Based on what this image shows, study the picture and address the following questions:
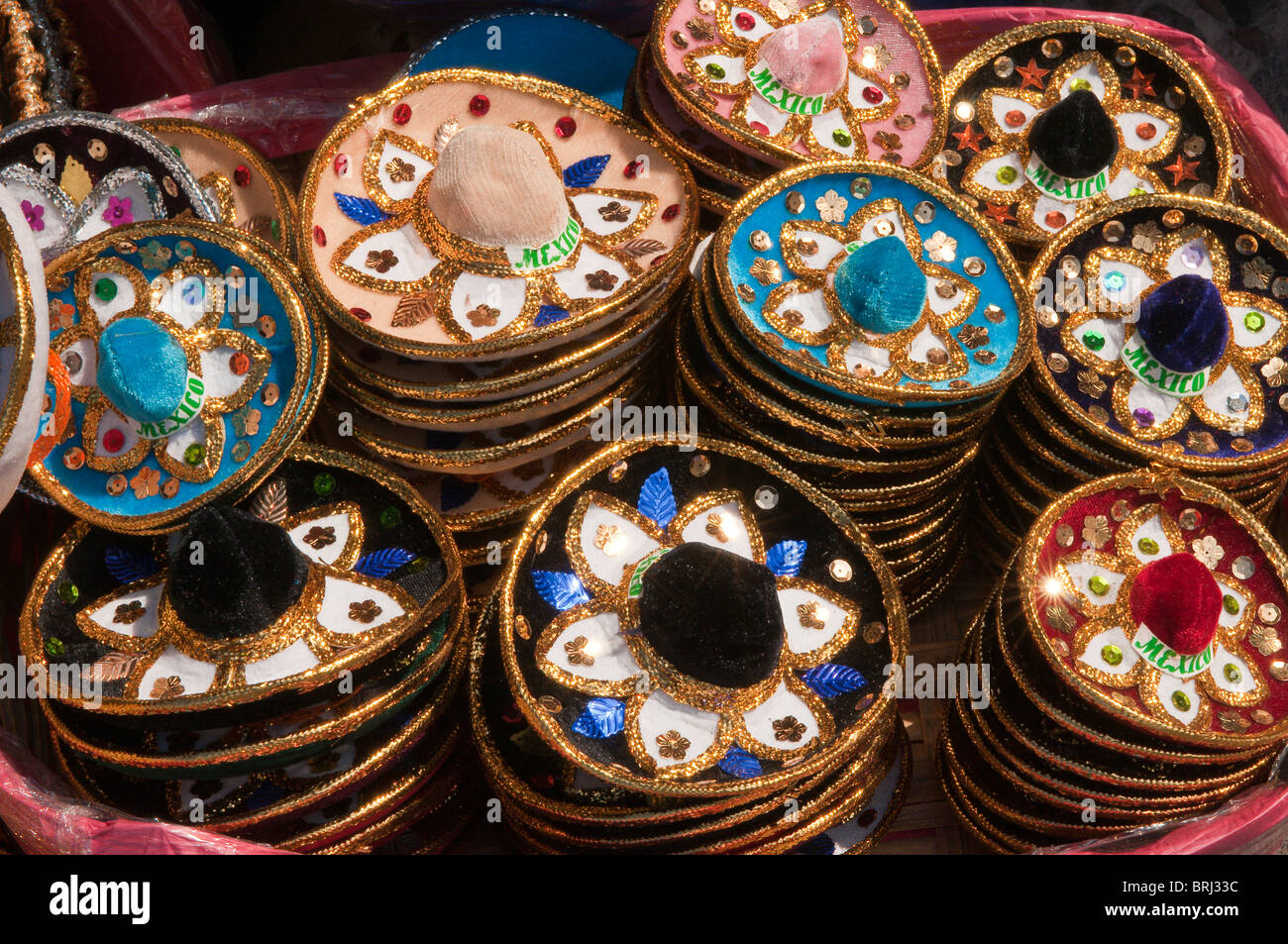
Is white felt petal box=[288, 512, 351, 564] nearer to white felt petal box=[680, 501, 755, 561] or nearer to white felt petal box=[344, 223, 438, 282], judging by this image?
white felt petal box=[344, 223, 438, 282]

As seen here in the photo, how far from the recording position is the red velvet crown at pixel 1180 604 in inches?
91.7

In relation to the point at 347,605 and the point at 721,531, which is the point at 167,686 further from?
the point at 721,531

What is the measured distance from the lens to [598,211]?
8.98ft

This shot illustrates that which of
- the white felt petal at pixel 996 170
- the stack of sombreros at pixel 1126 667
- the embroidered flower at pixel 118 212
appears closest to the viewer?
the stack of sombreros at pixel 1126 667

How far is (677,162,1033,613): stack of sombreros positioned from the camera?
2418 mm

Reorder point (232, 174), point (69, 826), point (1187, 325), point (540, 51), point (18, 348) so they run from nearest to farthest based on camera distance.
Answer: point (18, 348), point (69, 826), point (1187, 325), point (232, 174), point (540, 51)

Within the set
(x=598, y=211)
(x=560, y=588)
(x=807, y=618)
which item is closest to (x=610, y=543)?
(x=560, y=588)

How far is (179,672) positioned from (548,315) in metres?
0.96

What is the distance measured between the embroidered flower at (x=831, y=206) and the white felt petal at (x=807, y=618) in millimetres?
803

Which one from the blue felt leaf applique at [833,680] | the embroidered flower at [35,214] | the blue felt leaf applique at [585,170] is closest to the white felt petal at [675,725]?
the blue felt leaf applique at [833,680]

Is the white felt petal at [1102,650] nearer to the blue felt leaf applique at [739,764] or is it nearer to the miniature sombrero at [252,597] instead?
the blue felt leaf applique at [739,764]

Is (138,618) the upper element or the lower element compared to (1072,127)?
lower

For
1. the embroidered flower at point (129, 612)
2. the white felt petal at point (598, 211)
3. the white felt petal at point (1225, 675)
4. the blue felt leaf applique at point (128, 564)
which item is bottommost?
the white felt petal at point (1225, 675)
